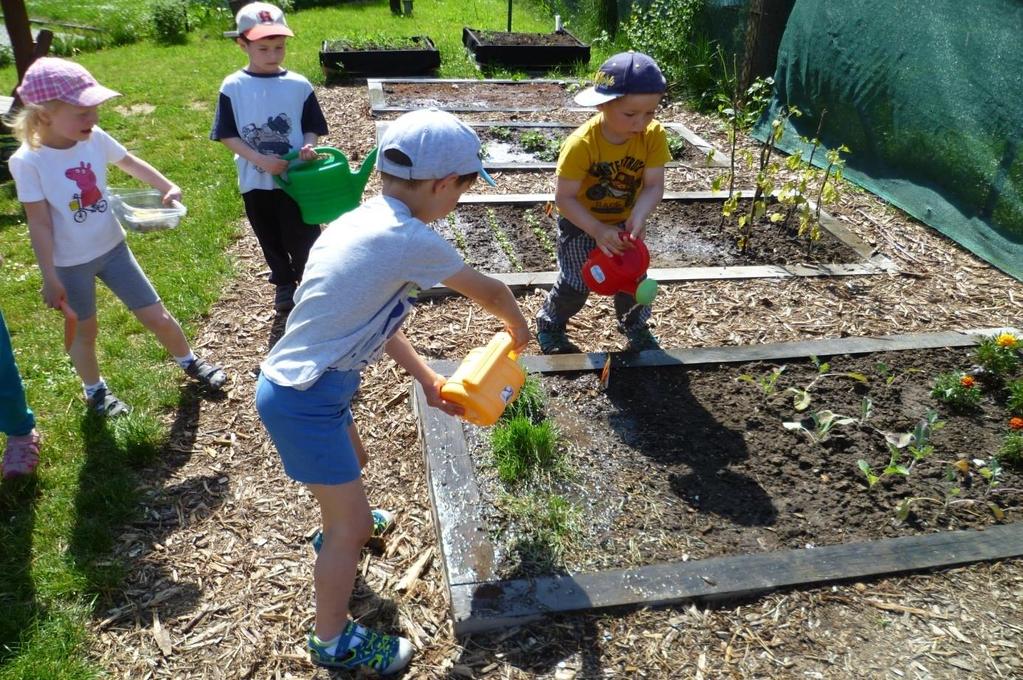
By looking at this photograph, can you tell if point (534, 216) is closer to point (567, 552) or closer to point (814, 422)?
point (814, 422)

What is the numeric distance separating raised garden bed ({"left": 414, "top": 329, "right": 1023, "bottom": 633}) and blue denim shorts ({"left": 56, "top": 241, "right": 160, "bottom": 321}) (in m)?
1.35

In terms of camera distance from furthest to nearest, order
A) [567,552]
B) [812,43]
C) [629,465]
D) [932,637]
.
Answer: [812,43] → [629,465] → [567,552] → [932,637]

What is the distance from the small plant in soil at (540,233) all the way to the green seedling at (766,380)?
1710 millimetres

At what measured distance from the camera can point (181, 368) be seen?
12.2 ft

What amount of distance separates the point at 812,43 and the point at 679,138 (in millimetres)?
1429

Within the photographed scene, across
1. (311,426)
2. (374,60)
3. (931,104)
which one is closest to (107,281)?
(311,426)

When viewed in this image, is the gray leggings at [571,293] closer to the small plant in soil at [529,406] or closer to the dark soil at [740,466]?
Result: the dark soil at [740,466]

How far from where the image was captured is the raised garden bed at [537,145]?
6.39 meters

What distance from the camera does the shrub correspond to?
11.9 metres

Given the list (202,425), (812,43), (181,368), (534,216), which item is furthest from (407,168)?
(812,43)

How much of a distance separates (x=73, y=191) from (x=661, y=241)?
3.56 meters

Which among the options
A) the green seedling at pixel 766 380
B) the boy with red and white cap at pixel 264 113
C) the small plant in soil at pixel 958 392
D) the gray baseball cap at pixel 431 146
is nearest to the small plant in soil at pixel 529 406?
the green seedling at pixel 766 380

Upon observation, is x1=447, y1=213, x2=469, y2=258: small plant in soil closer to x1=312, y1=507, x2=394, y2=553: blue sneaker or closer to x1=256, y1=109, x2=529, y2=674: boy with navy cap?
x1=312, y1=507, x2=394, y2=553: blue sneaker

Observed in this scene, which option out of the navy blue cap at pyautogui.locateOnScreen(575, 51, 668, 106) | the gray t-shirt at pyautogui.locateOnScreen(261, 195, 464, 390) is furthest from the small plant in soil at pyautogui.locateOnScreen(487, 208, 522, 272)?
the gray t-shirt at pyautogui.locateOnScreen(261, 195, 464, 390)
